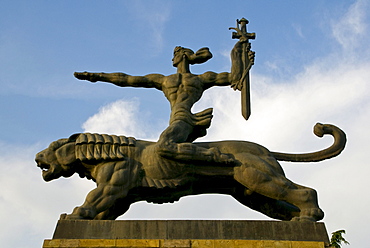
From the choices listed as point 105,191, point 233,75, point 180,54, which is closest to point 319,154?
point 233,75

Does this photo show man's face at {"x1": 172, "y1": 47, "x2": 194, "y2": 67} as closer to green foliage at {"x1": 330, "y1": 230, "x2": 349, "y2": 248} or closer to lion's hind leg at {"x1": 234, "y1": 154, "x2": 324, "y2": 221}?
lion's hind leg at {"x1": 234, "y1": 154, "x2": 324, "y2": 221}

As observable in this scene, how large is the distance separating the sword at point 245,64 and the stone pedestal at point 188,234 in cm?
228

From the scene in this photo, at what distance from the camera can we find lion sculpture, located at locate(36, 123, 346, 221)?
933 cm

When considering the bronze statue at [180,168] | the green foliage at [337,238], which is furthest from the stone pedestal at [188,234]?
the green foliage at [337,238]

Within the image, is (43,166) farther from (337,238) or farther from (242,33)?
(337,238)

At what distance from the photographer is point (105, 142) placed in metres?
9.71

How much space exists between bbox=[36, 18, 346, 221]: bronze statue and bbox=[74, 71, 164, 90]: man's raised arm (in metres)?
0.80

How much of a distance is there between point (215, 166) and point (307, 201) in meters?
1.55

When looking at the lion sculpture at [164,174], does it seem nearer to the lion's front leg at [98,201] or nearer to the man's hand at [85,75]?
the lion's front leg at [98,201]

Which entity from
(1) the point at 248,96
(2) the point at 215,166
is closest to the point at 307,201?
(2) the point at 215,166

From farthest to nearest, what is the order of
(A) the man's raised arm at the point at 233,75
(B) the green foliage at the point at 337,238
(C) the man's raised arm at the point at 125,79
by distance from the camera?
(B) the green foliage at the point at 337,238 < (C) the man's raised arm at the point at 125,79 < (A) the man's raised arm at the point at 233,75

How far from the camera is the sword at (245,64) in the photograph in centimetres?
1030

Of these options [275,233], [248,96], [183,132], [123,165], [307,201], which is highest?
[248,96]

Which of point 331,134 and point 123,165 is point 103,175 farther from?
point 331,134
